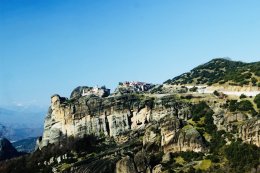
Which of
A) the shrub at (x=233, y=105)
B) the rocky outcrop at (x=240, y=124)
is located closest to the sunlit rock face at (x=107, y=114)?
the shrub at (x=233, y=105)

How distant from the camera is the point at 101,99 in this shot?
480ft

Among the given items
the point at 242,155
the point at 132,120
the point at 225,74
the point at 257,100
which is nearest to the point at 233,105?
the point at 257,100

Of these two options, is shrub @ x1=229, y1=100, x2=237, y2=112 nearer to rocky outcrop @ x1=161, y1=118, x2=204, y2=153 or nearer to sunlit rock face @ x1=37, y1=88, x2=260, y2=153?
sunlit rock face @ x1=37, y1=88, x2=260, y2=153

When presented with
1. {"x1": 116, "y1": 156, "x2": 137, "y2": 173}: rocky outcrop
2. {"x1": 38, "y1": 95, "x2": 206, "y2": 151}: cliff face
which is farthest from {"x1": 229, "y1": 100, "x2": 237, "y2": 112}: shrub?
{"x1": 116, "y1": 156, "x2": 137, "y2": 173}: rocky outcrop

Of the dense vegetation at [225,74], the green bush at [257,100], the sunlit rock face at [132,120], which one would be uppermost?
the dense vegetation at [225,74]

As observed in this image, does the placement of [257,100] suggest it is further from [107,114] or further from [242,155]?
[107,114]

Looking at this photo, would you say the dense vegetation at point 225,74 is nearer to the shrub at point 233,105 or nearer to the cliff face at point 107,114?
the shrub at point 233,105

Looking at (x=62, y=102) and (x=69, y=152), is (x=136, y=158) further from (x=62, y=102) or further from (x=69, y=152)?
(x=62, y=102)

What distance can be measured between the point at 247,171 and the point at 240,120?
2000 centimetres

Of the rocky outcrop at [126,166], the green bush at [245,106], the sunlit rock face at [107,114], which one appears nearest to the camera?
the rocky outcrop at [126,166]

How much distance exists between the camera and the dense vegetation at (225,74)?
133000mm

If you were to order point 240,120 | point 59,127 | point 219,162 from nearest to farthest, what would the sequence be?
point 219,162
point 240,120
point 59,127

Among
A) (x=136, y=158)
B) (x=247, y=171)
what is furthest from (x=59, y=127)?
(x=247, y=171)

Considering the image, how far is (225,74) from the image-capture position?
162 metres
